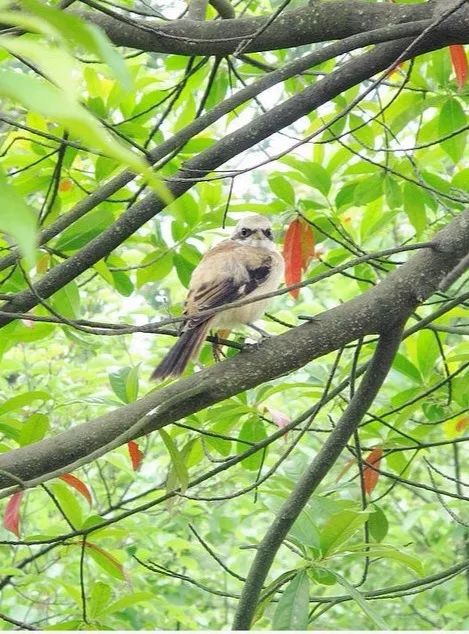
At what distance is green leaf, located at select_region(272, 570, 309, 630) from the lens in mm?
1997

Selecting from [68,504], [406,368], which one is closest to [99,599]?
[68,504]

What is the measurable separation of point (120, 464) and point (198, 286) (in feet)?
3.70

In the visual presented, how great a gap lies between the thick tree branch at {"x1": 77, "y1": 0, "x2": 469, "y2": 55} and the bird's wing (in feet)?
2.37

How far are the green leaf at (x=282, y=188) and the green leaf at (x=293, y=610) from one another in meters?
1.31

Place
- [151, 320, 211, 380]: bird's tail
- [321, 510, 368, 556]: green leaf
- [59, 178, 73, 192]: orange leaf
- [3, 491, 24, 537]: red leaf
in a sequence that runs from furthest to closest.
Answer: [59, 178, 73, 192]: orange leaf < [3, 491, 24, 537]: red leaf < [151, 320, 211, 380]: bird's tail < [321, 510, 368, 556]: green leaf

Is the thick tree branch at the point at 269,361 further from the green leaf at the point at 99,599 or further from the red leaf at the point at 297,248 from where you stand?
the green leaf at the point at 99,599

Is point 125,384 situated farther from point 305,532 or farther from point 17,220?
point 17,220

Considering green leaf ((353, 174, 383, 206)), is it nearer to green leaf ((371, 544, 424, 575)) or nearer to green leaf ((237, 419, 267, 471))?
green leaf ((237, 419, 267, 471))

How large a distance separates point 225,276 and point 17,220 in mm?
2560

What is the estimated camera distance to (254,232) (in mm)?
3686

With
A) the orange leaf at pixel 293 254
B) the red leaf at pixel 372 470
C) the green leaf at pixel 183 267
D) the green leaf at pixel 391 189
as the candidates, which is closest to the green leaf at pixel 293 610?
the red leaf at pixel 372 470

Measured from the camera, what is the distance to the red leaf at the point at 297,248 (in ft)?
9.50

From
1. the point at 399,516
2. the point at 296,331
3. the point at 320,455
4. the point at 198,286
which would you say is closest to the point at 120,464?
the point at 198,286

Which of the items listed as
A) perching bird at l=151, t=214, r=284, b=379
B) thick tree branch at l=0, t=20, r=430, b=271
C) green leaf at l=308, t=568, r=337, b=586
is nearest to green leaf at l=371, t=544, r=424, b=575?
green leaf at l=308, t=568, r=337, b=586
